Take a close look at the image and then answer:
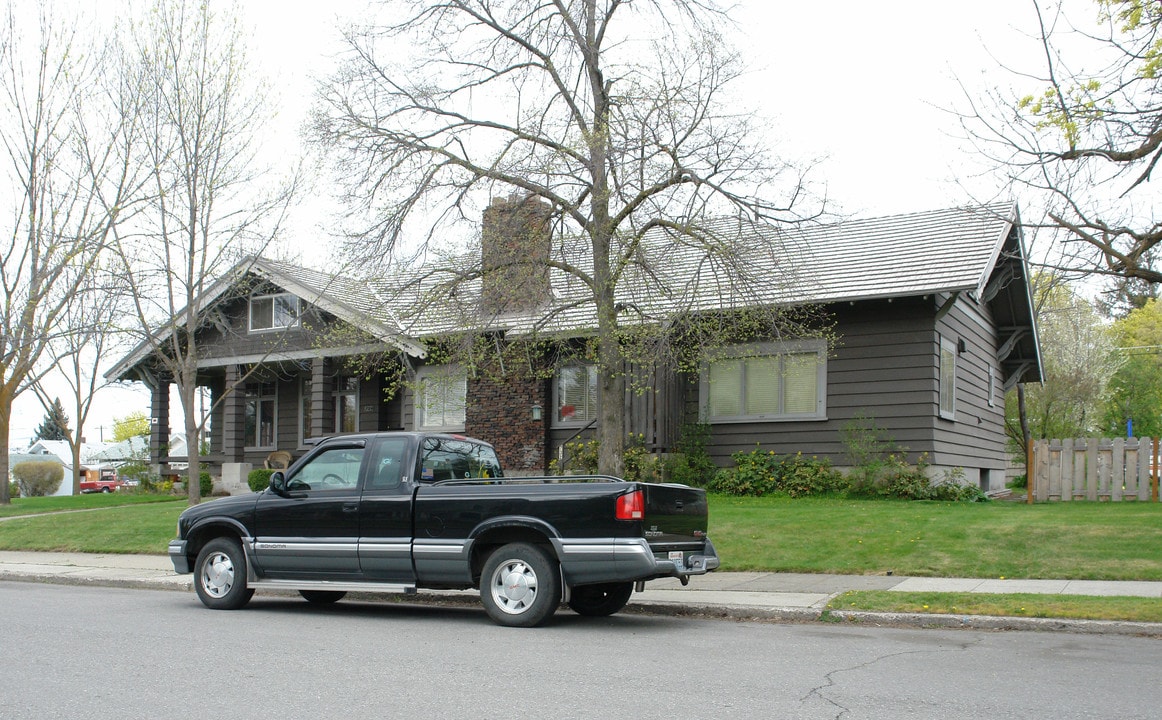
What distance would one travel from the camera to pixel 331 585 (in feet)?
35.3

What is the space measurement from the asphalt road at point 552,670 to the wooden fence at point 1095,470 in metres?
11.5

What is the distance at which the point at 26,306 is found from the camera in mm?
26469

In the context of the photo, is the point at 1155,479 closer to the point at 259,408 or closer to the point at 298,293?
the point at 298,293

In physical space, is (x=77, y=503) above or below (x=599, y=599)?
below

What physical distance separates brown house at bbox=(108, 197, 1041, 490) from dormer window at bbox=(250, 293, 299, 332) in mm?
37

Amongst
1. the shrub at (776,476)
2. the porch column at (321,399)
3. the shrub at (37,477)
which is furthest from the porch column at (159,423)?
the shrub at (776,476)

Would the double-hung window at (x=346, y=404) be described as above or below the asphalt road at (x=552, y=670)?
above

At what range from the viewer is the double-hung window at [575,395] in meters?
23.1

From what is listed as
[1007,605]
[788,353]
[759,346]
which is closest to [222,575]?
[1007,605]

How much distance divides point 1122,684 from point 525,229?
38.4 ft

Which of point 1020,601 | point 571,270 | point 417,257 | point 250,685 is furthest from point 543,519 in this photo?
point 417,257

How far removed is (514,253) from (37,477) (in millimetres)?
36422

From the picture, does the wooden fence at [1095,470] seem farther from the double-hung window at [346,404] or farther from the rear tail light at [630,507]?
the double-hung window at [346,404]

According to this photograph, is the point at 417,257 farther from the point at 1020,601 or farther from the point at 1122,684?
the point at 1122,684
